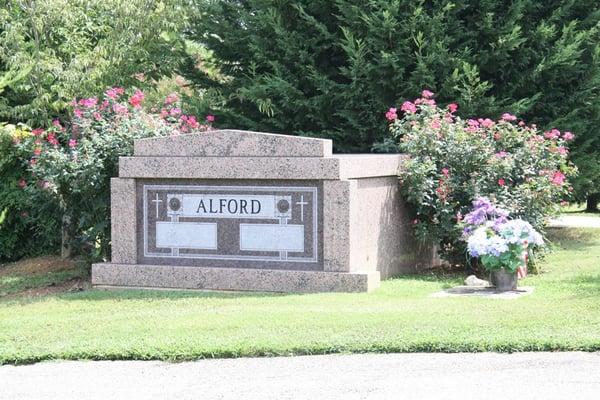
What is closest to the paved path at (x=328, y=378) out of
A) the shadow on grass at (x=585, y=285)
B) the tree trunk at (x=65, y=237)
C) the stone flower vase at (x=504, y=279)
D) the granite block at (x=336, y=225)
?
the shadow on grass at (x=585, y=285)

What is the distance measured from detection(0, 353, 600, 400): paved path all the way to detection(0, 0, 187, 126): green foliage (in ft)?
22.4

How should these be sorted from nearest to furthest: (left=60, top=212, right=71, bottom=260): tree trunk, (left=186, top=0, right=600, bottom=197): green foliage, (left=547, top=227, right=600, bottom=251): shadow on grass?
(left=60, top=212, right=71, bottom=260): tree trunk < (left=186, top=0, right=600, bottom=197): green foliage < (left=547, top=227, right=600, bottom=251): shadow on grass

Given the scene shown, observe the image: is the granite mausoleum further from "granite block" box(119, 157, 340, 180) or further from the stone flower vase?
the stone flower vase

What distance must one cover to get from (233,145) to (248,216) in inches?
33.5

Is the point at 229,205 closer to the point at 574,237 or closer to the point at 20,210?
the point at 20,210

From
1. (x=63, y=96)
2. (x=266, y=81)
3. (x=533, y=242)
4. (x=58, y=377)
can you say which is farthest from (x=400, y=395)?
(x=266, y=81)

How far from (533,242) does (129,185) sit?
4848 mm

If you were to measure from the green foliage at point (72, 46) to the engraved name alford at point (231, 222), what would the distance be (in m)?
2.99

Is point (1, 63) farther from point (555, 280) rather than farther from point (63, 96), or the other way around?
point (555, 280)

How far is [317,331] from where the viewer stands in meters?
7.67

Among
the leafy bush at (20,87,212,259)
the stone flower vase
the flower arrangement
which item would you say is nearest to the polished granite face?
the leafy bush at (20,87,212,259)

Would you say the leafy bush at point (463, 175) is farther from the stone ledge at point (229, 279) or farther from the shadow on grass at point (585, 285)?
the stone ledge at point (229, 279)

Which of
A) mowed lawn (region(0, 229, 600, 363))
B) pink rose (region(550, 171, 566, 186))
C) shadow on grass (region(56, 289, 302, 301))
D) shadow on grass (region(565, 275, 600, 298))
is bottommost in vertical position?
mowed lawn (region(0, 229, 600, 363))

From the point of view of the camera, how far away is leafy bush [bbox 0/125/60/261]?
12820 millimetres
